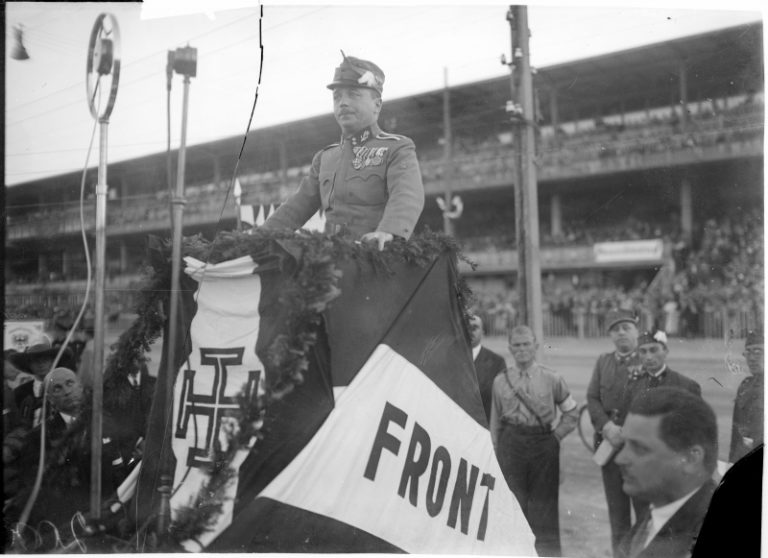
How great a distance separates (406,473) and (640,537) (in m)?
1.01

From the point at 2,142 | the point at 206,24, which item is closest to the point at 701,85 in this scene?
the point at 206,24

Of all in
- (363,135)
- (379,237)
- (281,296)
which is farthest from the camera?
(363,135)

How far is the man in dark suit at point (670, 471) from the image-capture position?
2816mm

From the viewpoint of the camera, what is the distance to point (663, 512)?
282 centimetres

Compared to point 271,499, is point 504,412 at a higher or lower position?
higher

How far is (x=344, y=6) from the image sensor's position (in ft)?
9.32

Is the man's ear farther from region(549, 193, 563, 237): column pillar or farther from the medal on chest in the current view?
the medal on chest

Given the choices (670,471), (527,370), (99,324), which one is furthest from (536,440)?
(99,324)

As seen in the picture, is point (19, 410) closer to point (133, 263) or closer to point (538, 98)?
point (133, 263)

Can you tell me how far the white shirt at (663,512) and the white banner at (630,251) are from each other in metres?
0.97

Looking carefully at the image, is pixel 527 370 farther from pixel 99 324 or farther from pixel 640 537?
pixel 99 324

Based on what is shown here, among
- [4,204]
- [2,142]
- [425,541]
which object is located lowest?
[425,541]

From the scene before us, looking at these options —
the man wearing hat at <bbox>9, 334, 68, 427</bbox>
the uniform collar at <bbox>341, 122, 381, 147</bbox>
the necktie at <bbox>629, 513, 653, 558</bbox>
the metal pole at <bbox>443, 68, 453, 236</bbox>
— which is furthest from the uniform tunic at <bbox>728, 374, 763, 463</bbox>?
the man wearing hat at <bbox>9, 334, 68, 427</bbox>

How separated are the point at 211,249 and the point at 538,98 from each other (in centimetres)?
149
